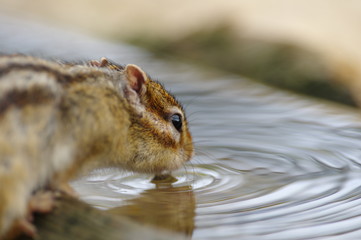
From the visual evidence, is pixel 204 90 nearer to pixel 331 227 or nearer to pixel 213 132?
pixel 213 132

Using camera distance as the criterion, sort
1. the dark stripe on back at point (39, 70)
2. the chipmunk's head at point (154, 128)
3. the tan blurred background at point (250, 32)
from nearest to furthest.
→ the dark stripe on back at point (39, 70)
the chipmunk's head at point (154, 128)
the tan blurred background at point (250, 32)

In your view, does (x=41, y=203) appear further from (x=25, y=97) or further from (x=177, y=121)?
(x=177, y=121)

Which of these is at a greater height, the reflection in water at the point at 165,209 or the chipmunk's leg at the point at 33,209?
the reflection in water at the point at 165,209

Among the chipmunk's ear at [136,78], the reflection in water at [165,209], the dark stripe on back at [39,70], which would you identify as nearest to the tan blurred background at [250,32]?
the reflection in water at [165,209]

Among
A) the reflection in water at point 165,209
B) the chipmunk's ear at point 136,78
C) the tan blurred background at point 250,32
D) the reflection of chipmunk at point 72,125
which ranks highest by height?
the tan blurred background at point 250,32

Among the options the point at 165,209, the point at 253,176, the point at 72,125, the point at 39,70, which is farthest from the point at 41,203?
the point at 253,176

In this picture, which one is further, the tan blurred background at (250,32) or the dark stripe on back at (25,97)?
the tan blurred background at (250,32)

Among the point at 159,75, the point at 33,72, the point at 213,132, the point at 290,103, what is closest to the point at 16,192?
the point at 33,72

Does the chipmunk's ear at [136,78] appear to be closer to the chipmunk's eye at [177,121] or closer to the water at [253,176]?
the chipmunk's eye at [177,121]
